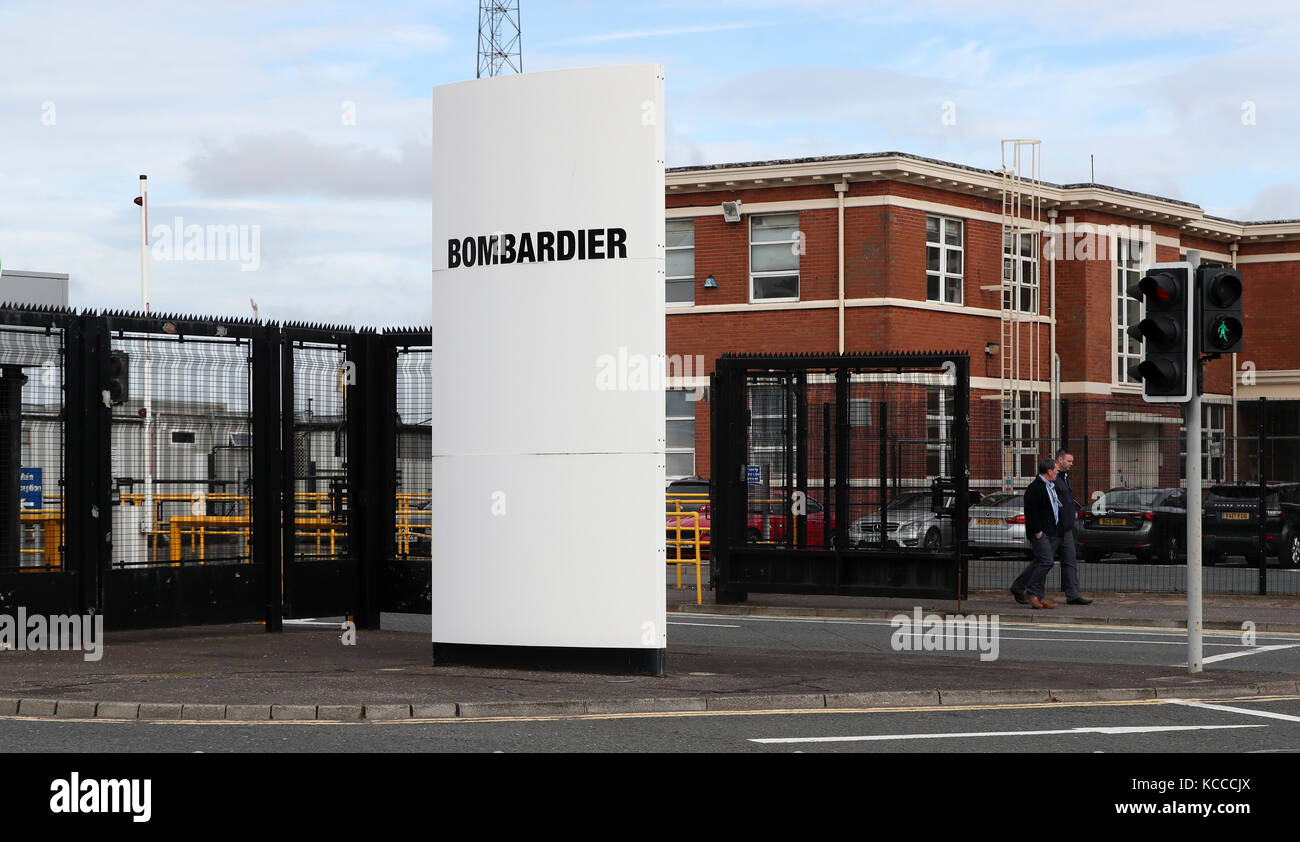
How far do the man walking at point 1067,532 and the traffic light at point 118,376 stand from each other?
1121cm

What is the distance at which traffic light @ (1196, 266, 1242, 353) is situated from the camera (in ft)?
41.5

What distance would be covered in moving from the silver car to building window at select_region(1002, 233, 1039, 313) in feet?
38.6

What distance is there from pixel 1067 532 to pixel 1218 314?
806cm

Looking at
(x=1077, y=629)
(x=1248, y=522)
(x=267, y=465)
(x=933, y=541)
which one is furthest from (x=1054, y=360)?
(x=267, y=465)

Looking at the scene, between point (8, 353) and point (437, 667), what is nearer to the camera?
point (437, 667)

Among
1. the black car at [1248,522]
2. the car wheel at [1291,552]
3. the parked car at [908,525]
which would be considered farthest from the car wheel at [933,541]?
the car wheel at [1291,552]

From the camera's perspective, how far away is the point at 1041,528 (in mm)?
20141

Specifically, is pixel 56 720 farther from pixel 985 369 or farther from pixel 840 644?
pixel 985 369

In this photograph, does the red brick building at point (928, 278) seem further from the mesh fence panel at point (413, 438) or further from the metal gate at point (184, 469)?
the metal gate at point (184, 469)

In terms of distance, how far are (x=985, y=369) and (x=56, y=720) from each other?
3161cm

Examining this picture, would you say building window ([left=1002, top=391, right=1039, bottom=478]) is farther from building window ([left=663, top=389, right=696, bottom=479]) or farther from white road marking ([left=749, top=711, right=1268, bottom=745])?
white road marking ([left=749, top=711, right=1268, bottom=745])
